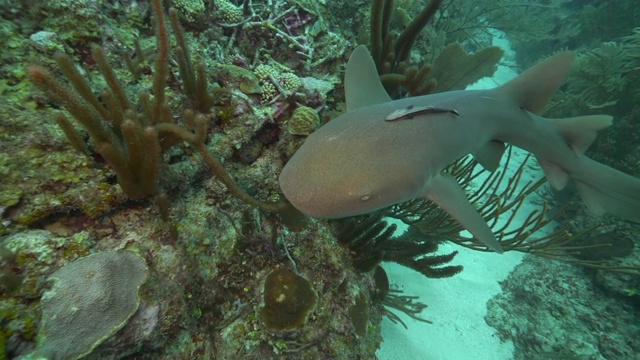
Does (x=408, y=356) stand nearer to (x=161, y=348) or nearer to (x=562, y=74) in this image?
(x=161, y=348)

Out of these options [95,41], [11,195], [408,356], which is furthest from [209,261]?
[408,356]

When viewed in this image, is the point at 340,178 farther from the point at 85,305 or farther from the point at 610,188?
the point at 610,188

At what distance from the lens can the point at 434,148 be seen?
1973 mm

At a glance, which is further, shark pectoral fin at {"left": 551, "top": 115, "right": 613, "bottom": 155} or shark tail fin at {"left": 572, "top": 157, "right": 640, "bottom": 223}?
shark tail fin at {"left": 572, "top": 157, "right": 640, "bottom": 223}

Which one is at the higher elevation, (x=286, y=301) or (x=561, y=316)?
(x=286, y=301)

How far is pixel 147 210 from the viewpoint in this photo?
2217 millimetres

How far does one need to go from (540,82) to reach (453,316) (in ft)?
11.5

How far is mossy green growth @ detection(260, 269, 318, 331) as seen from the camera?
221 cm

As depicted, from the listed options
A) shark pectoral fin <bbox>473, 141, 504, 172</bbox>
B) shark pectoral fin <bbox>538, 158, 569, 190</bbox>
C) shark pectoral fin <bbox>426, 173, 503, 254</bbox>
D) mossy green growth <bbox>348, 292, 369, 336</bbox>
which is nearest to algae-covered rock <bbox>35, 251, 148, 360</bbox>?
mossy green growth <bbox>348, 292, 369, 336</bbox>

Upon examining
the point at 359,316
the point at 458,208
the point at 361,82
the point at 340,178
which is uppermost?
the point at 361,82

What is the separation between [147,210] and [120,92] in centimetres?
82

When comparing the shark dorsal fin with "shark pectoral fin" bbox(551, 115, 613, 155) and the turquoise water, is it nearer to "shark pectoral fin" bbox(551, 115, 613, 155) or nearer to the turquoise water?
the turquoise water

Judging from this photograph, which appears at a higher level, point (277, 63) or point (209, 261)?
point (277, 63)

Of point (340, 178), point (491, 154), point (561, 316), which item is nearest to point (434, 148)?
point (340, 178)
